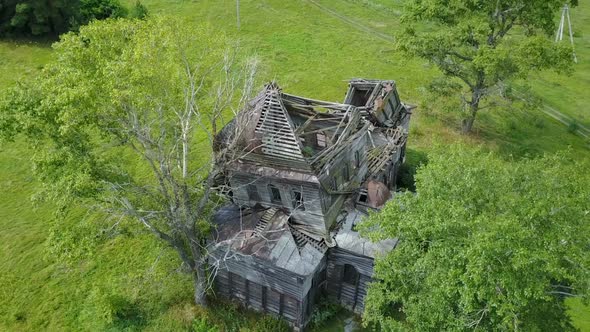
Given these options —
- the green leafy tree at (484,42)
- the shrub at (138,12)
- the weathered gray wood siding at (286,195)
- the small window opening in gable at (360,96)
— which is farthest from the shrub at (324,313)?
the shrub at (138,12)

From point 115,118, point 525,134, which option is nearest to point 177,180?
point 115,118

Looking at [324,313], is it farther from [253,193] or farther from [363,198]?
[253,193]

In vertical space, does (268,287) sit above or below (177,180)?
below

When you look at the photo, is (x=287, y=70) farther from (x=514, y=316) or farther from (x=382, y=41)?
(x=514, y=316)

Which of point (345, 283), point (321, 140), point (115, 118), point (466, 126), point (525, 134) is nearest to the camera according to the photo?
point (115, 118)

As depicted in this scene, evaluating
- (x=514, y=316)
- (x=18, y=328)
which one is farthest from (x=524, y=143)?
(x=18, y=328)

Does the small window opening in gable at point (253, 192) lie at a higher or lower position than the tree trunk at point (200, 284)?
higher

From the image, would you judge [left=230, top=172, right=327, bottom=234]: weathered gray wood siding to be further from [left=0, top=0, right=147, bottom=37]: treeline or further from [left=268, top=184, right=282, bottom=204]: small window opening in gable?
[left=0, top=0, right=147, bottom=37]: treeline

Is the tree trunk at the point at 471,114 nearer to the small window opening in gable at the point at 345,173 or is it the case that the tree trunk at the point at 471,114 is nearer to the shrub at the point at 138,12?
the small window opening in gable at the point at 345,173
